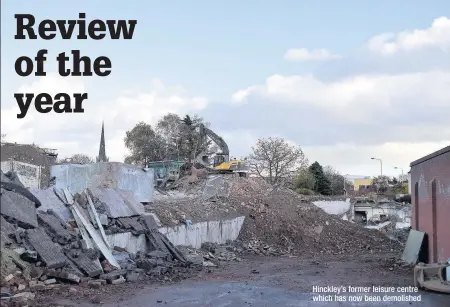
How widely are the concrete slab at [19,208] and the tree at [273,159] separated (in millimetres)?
36991

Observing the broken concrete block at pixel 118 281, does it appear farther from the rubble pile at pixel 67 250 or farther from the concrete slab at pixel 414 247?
the concrete slab at pixel 414 247

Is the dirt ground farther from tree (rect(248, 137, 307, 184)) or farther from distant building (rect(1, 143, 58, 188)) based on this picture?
tree (rect(248, 137, 307, 184))

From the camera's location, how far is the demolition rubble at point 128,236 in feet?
37.7

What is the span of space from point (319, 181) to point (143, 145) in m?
21.0

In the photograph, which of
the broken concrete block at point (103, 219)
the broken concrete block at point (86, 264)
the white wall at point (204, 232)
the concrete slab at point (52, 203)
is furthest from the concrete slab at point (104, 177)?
the broken concrete block at point (86, 264)

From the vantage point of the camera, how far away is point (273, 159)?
4984cm

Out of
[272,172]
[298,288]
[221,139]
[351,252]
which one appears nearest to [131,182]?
[351,252]

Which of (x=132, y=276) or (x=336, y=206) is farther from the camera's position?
(x=336, y=206)

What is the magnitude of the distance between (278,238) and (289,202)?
4223mm

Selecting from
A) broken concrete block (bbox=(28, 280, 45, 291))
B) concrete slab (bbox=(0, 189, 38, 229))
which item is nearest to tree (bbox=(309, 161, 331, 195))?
concrete slab (bbox=(0, 189, 38, 229))

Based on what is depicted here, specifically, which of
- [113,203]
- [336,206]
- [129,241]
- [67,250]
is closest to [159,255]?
[129,241]

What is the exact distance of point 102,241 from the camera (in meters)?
14.4

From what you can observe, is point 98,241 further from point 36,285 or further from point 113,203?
point 36,285

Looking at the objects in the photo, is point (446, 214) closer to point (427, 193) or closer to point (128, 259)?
point (427, 193)
